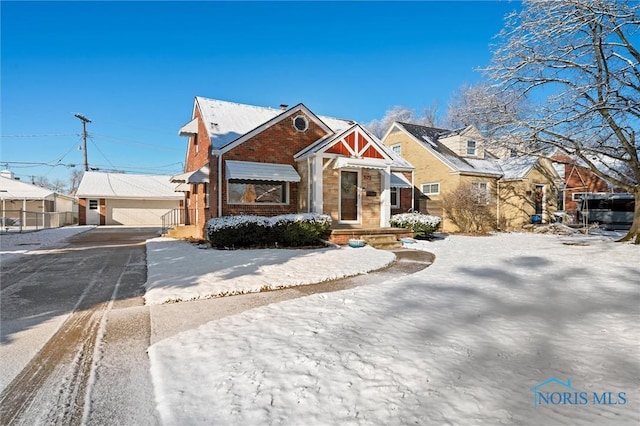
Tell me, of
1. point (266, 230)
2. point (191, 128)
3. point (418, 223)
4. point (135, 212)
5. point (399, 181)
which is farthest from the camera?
point (135, 212)

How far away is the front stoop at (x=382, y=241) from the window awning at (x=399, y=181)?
5.16m

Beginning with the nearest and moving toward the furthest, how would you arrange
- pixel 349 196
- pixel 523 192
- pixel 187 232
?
pixel 349 196, pixel 187 232, pixel 523 192

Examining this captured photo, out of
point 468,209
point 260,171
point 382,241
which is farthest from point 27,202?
point 468,209

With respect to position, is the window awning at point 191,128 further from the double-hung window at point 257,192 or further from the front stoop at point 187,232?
the double-hung window at point 257,192

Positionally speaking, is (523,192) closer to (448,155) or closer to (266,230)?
(448,155)

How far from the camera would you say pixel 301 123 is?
14.0 m

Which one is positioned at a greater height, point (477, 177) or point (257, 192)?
point (477, 177)

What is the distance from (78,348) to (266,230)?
7.72 metres

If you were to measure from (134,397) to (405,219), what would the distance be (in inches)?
474

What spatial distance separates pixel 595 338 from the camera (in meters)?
3.82

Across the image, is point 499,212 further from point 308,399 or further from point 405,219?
point 308,399

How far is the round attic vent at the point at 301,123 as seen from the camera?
13844mm

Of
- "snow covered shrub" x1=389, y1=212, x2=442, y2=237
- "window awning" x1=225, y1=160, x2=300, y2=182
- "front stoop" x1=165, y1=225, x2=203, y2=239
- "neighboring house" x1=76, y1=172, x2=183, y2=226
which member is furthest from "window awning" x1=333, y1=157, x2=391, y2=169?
"neighboring house" x1=76, y1=172, x2=183, y2=226

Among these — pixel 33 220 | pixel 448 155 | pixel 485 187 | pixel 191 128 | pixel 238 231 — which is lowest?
pixel 238 231
